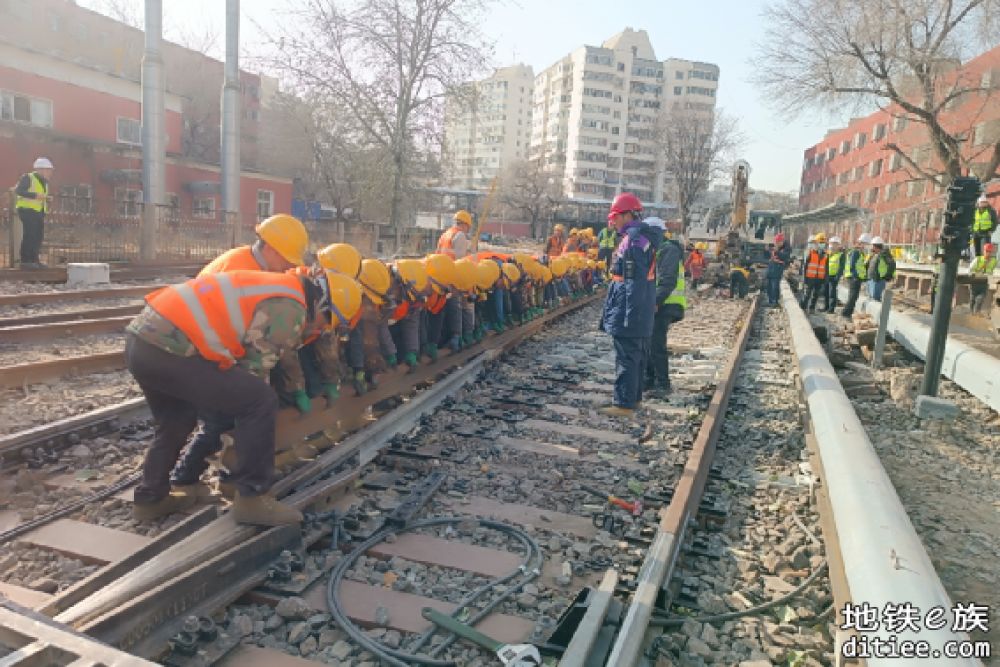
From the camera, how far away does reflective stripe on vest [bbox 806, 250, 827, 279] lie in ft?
55.0

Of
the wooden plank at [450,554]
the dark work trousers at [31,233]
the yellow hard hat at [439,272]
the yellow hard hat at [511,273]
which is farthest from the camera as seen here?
the dark work trousers at [31,233]

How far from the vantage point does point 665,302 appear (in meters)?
7.30

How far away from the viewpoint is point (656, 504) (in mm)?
4359

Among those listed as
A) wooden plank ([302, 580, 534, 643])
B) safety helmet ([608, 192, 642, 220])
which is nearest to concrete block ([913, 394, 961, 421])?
safety helmet ([608, 192, 642, 220])

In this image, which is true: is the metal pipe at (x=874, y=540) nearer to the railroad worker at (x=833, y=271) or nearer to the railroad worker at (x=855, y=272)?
the railroad worker at (x=855, y=272)

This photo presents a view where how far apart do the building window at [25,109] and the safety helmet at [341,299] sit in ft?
92.7

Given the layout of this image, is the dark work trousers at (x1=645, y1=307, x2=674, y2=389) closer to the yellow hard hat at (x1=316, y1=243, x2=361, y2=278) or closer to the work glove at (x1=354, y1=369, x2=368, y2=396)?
the work glove at (x1=354, y1=369, x2=368, y2=396)

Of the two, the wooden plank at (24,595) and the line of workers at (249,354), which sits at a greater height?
the line of workers at (249,354)

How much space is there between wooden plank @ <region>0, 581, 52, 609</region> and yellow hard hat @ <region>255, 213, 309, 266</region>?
1.97m

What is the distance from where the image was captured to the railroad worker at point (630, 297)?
6285 mm

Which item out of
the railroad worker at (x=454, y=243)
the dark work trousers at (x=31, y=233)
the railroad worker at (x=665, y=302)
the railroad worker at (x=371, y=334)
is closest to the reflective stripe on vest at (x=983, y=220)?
the railroad worker at (x=665, y=302)

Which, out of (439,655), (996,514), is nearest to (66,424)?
(439,655)

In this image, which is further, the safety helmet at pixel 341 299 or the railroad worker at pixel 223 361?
the safety helmet at pixel 341 299

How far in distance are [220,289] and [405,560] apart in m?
1.60
